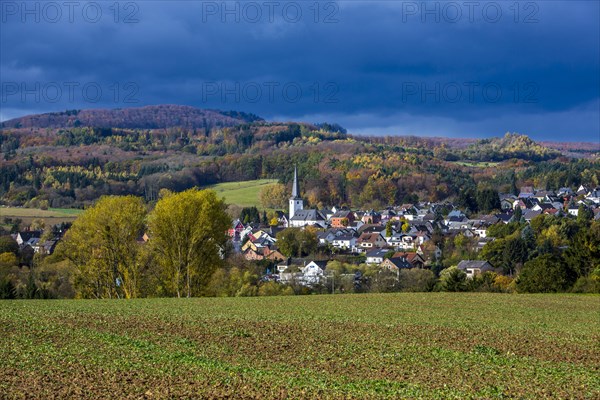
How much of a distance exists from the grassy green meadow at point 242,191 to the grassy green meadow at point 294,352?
120771 mm

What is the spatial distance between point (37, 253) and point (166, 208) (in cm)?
4465

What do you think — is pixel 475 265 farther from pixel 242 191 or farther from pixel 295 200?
pixel 242 191

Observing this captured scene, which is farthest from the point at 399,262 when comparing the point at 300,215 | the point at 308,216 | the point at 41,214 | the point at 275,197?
the point at 275,197

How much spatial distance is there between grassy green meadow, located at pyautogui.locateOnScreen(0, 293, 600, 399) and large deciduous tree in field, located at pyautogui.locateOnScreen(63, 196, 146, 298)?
13390mm

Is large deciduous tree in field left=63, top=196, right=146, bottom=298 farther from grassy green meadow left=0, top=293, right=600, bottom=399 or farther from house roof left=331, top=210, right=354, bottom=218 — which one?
house roof left=331, top=210, right=354, bottom=218

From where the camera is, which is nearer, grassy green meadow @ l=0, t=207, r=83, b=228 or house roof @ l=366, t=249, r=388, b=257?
house roof @ l=366, t=249, r=388, b=257

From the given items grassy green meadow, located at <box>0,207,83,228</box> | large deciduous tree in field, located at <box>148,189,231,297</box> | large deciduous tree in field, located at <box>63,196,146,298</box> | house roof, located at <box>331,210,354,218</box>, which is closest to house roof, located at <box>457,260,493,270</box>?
large deciduous tree in field, located at <box>148,189,231,297</box>

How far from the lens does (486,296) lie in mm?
37781

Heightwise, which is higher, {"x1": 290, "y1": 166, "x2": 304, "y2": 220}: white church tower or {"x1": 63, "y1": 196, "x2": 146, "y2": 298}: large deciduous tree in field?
{"x1": 290, "y1": 166, "x2": 304, "y2": 220}: white church tower

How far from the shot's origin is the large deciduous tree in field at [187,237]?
43312mm

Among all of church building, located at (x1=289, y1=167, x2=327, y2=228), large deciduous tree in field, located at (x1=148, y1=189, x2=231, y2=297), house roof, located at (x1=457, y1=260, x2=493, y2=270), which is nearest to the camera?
large deciduous tree in field, located at (x1=148, y1=189, x2=231, y2=297)

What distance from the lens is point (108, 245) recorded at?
43.7m

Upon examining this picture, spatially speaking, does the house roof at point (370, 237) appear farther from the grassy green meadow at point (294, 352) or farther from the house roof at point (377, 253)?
the grassy green meadow at point (294, 352)

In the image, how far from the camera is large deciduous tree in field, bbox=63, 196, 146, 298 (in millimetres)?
43531
